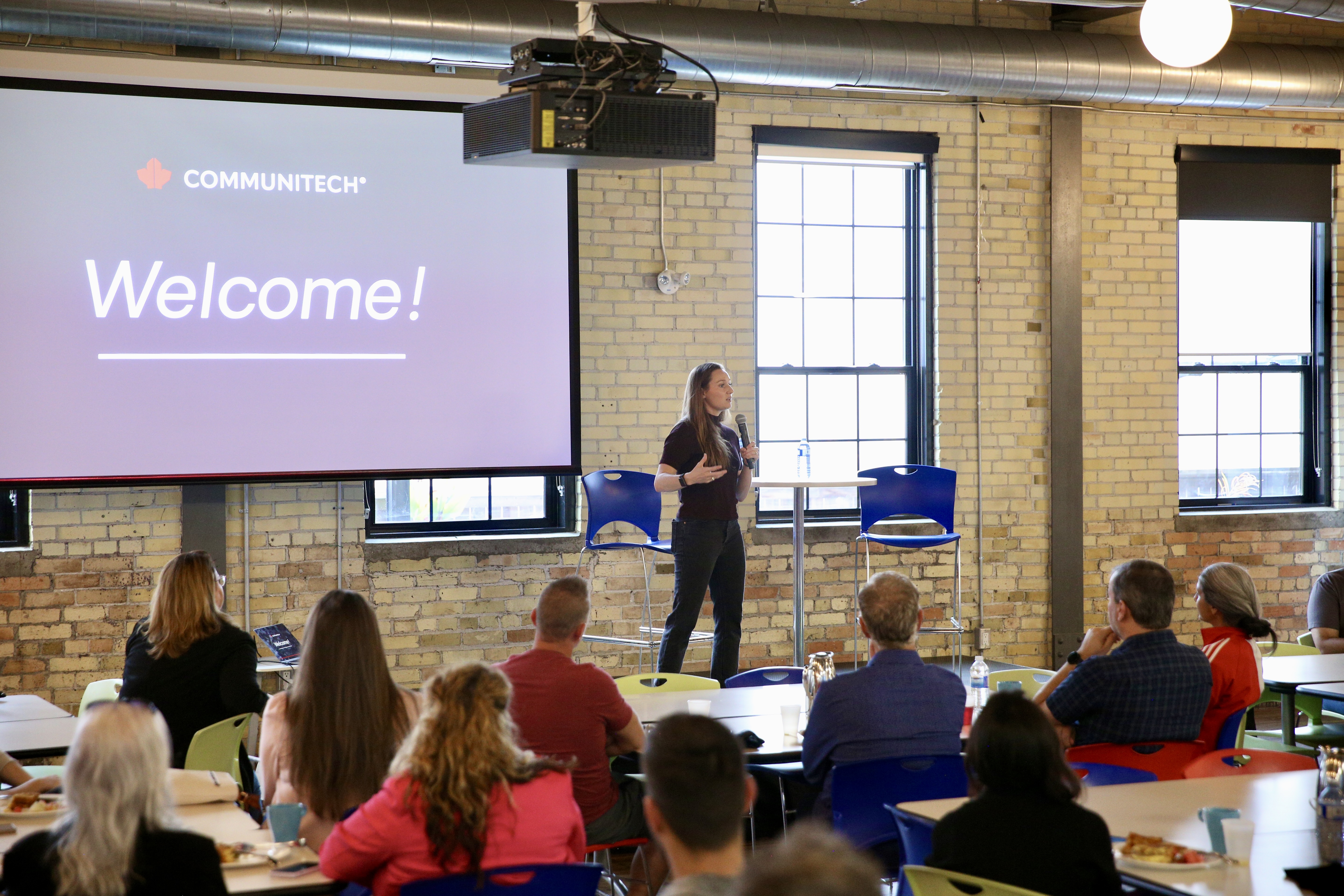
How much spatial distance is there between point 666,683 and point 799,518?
194cm

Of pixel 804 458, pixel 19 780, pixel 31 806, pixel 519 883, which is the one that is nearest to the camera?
pixel 519 883

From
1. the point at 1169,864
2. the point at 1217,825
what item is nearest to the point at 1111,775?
the point at 1217,825

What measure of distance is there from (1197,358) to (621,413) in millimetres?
3777

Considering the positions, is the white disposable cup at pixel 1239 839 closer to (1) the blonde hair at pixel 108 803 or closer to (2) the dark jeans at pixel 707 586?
(1) the blonde hair at pixel 108 803

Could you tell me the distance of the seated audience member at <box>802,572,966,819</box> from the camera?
334 cm

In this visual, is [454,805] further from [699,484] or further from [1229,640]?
[699,484]

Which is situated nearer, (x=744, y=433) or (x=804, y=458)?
(x=744, y=433)

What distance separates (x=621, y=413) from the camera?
7195 millimetres

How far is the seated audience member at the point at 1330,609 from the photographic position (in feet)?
19.3

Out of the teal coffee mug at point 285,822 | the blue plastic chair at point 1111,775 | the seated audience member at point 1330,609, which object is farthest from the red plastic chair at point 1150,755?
the seated audience member at point 1330,609

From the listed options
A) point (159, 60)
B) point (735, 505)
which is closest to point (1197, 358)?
point (735, 505)

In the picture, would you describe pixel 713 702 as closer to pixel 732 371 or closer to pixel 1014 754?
pixel 1014 754

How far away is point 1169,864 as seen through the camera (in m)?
2.52

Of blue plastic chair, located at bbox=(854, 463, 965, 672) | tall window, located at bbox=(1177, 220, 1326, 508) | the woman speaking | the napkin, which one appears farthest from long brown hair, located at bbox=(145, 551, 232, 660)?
tall window, located at bbox=(1177, 220, 1326, 508)
